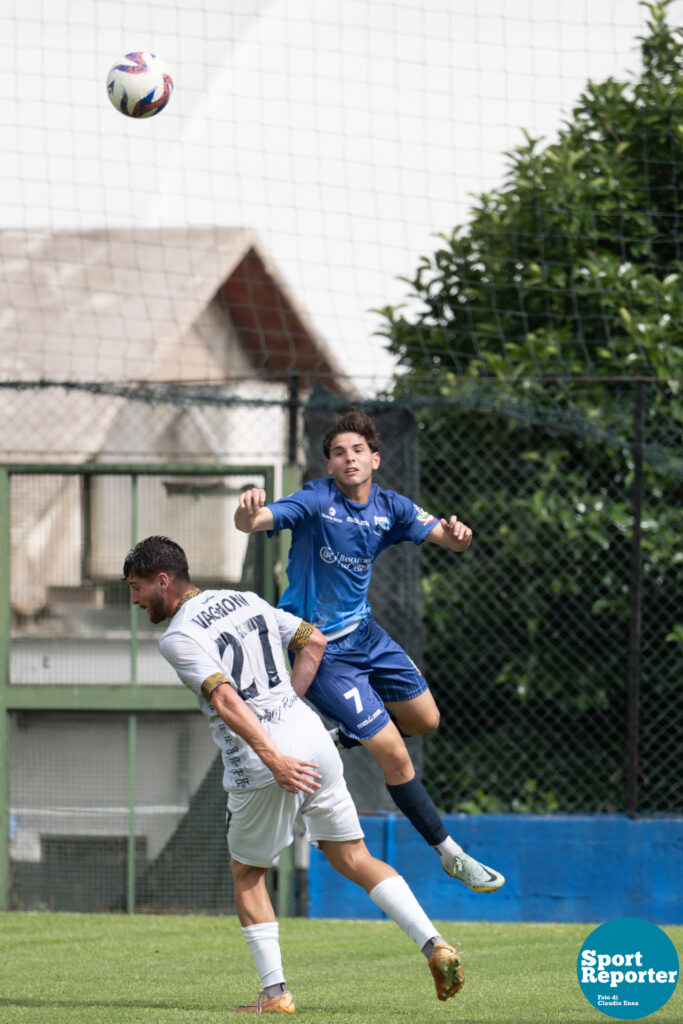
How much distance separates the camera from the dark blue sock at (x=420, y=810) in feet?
19.8

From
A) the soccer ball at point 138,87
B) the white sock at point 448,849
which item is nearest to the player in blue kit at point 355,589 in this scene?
the white sock at point 448,849

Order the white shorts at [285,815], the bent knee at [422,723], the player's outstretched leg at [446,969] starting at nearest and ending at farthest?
the player's outstretched leg at [446,969] < the white shorts at [285,815] < the bent knee at [422,723]

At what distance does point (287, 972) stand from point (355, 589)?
187 centimetres

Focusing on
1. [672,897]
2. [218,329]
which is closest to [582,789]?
[672,897]

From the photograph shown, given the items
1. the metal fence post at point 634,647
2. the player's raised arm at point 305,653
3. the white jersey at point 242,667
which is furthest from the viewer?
the metal fence post at point 634,647

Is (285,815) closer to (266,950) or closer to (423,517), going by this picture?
(266,950)

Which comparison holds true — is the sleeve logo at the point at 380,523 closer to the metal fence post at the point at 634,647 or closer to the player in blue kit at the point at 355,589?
the player in blue kit at the point at 355,589

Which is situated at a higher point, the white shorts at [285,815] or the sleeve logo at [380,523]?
the sleeve logo at [380,523]

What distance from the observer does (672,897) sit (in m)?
8.35

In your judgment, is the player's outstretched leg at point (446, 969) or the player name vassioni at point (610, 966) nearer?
the player name vassioni at point (610, 966)

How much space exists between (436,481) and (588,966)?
16.6 ft

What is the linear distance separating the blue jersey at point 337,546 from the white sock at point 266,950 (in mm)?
1469

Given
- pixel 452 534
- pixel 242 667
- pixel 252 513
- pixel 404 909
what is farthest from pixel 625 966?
pixel 252 513

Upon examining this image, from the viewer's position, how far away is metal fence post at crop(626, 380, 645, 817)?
27.3ft
